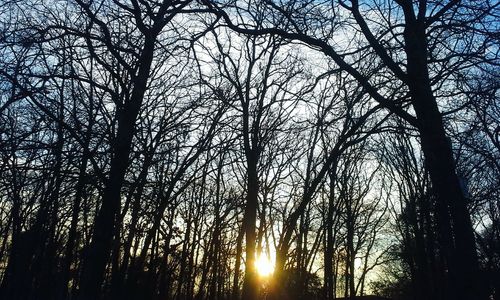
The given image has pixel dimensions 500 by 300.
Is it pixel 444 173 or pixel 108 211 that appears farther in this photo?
pixel 108 211

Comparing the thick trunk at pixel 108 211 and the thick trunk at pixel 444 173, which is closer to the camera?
the thick trunk at pixel 444 173

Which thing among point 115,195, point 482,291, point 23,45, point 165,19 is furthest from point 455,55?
point 23,45

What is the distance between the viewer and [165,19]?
699 centimetres

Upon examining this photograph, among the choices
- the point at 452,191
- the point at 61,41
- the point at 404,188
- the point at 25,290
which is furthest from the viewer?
the point at 404,188

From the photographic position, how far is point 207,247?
28.2m

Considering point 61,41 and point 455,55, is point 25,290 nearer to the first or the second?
point 61,41

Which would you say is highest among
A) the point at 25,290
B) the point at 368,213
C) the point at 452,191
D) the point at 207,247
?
the point at 368,213

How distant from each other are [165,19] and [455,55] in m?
4.64

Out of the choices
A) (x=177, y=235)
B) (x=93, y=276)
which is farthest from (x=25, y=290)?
(x=93, y=276)

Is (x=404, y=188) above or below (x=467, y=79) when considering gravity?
above

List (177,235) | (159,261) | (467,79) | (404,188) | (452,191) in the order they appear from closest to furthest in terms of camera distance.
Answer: (452,191)
(467,79)
(177,235)
(159,261)
(404,188)

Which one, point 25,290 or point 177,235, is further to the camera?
point 25,290

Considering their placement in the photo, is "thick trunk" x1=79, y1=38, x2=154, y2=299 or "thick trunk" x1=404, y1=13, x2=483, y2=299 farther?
"thick trunk" x1=79, y1=38, x2=154, y2=299

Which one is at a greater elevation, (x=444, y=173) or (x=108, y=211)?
(x=444, y=173)
